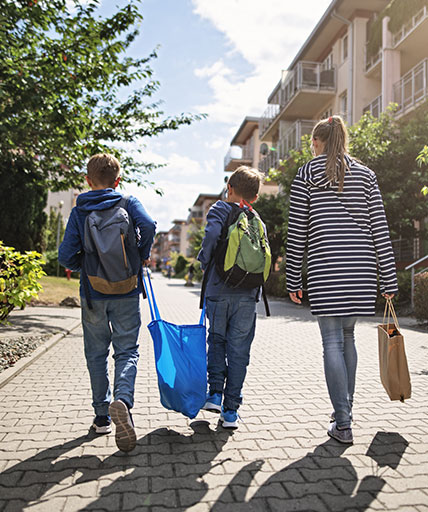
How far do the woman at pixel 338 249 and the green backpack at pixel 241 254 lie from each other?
0.74 ft

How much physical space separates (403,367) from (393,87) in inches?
720

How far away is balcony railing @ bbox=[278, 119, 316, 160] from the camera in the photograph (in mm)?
25078

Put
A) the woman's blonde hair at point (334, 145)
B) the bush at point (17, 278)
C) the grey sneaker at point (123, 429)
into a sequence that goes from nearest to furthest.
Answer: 1. the grey sneaker at point (123, 429)
2. the woman's blonde hair at point (334, 145)
3. the bush at point (17, 278)

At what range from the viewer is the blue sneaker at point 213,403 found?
11.6 ft

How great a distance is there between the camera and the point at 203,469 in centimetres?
278

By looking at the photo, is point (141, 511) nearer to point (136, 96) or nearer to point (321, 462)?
point (321, 462)

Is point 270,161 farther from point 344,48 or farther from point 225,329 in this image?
point 225,329

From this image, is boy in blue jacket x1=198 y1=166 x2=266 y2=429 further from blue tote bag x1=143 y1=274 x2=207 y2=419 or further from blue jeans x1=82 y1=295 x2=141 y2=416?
blue jeans x1=82 y1=295 x2=141 y2=416

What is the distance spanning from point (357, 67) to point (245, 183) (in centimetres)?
2116

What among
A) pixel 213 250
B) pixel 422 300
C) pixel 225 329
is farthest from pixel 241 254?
pixel 422 300

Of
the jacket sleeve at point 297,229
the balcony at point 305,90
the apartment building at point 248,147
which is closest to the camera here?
the jacket sleeve at point 297,229

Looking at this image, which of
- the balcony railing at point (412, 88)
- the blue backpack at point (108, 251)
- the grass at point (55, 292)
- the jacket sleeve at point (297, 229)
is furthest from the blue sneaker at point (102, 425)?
the balcony railing at point (412, 88)

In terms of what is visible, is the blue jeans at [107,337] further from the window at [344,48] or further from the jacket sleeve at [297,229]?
the window at [344,48]

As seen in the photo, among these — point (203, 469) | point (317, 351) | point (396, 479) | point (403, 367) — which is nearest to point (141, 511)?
point (203, 469)
